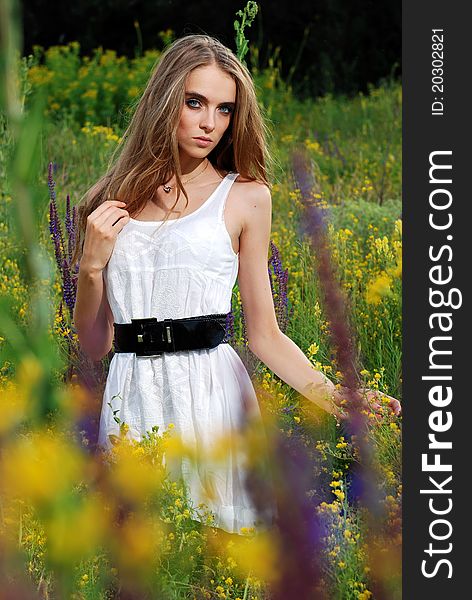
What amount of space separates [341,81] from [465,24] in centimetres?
996

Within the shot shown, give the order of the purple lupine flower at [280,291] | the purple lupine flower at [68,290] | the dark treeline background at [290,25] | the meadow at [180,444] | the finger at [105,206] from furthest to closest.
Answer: the dark treeline background at [290,25], the purple lupine flower at [280,291], the purple lupine flower at [68,290], the finger at [105,206], the meadow at [180,444]

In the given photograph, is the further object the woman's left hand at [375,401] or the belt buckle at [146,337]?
the belt buckle at [146,337]

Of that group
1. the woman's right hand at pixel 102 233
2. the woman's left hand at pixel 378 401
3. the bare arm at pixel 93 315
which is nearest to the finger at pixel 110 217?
the woman's right hand at pixel 102 233

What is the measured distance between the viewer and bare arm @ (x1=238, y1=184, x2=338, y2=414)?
2.27 m

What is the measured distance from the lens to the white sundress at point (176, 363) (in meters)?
2.16

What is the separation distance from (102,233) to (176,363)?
0.33 meters

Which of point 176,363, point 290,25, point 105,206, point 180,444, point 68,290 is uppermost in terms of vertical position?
point 290,25

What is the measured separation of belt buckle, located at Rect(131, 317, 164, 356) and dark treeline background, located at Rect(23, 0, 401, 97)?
9.00 meters

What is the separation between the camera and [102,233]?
210 centimetres

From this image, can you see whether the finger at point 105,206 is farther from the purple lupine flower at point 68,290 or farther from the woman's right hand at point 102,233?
the purple lupine flower at point 68,290

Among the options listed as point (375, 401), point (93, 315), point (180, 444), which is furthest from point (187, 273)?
point (180, 444)

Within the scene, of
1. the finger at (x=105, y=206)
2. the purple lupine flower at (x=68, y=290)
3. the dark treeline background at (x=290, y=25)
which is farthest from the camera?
the dark treeline background at (x=290, y=25)

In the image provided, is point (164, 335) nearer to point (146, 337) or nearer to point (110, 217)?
point (146, 337)

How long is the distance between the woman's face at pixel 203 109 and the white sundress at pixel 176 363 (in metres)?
0.17
